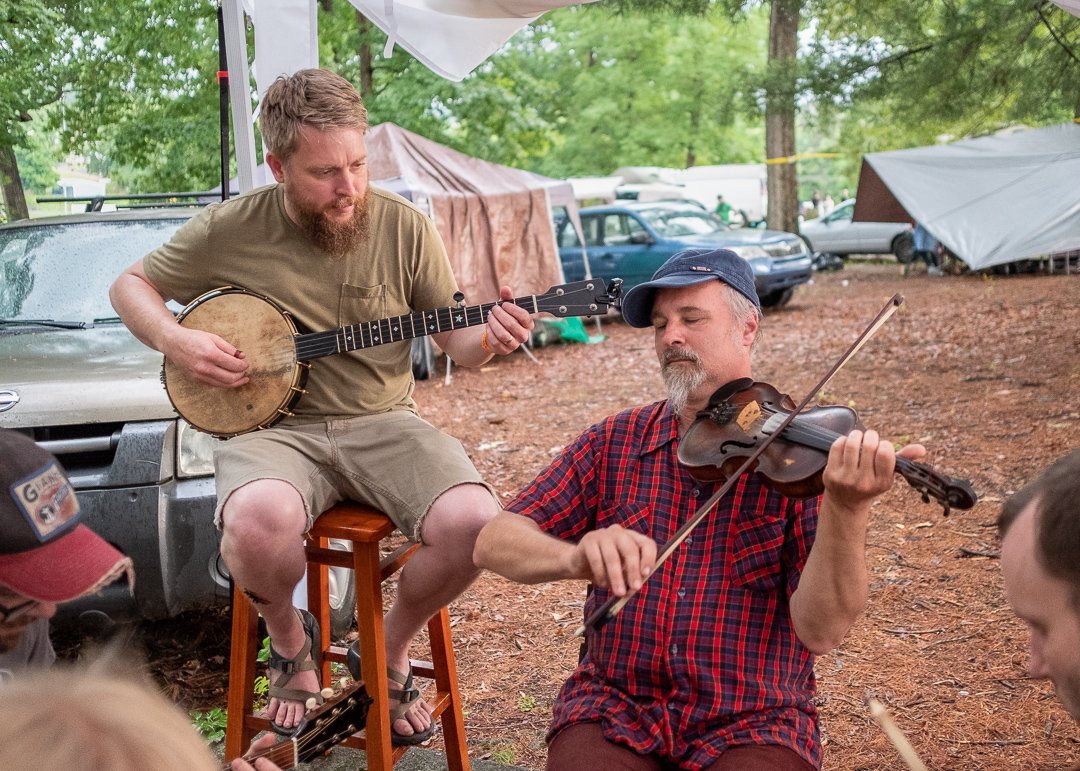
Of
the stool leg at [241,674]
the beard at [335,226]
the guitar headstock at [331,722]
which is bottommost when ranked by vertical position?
the stool leg at [241,674]

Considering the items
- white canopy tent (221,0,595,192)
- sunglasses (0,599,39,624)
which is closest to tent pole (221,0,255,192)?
white canopy tent (221,0,595,192)

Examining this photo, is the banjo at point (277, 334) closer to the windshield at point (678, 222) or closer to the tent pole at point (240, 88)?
the tent pole at point (240, 88)

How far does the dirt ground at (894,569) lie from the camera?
359 centimetres

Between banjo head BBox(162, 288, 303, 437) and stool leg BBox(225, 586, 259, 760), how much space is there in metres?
0.52

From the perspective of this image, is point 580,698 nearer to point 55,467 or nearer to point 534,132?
point 55,467

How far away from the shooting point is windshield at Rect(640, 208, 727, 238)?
1558 centimetres

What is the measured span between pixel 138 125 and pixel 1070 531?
7.97m

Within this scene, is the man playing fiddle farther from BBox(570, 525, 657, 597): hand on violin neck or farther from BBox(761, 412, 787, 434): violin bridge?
BBox(761, 412, 787, 434): violin bridge

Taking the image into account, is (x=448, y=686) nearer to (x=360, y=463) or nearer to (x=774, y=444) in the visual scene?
(x=360, y=463)

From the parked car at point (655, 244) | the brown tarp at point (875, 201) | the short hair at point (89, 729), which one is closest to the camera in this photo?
the short hair at point (89, 729)

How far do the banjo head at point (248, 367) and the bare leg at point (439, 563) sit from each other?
2.00ft

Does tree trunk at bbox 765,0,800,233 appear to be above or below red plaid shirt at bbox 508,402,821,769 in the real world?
above

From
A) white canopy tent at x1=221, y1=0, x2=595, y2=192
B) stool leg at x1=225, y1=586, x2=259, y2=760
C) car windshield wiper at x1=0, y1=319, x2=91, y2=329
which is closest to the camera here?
stool leg at x1=225, y1=586, x2=259, y2=760

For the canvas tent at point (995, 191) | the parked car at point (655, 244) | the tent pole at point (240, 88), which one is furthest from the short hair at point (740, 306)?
the canvas tent at point (995, 191)
